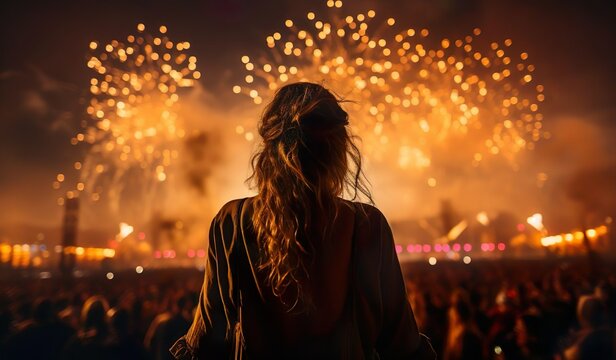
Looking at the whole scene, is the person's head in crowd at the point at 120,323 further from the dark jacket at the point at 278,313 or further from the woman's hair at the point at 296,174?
the woman's hair at the point at 296,174

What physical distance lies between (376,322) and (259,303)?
15.8 inches

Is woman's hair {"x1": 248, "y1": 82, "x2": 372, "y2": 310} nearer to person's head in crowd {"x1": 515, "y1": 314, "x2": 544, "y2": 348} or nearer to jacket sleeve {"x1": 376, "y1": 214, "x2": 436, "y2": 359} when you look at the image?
jacket sleeve {"x1": 376, "y1": 214, "x2": 436, "y2": 359}

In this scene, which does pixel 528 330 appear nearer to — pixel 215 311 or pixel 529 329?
pixel 529 329

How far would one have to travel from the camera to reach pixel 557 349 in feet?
16.0

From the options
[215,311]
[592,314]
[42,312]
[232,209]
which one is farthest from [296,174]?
[42,312]

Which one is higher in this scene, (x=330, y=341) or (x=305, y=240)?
(x=305, y=240)

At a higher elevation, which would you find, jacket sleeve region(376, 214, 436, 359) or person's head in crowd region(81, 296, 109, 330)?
jacket sleeve region(376, 214, 436, 359)

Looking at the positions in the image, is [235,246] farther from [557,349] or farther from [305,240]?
[557,349]

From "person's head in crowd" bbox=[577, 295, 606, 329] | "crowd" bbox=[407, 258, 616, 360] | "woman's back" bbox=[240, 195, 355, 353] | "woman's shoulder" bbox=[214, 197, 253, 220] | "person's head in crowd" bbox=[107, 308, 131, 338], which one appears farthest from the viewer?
"person's head in crowd" bbox=[107, 308, 131, 338]

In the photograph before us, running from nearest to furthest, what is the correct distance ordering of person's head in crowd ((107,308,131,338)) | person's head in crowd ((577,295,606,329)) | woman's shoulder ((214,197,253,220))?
1. woman's shoulder ((214,197,253,220))
2. person's head in crowd ((577,295,606,329))
3. person's head in crowd ((107,308,131,338))

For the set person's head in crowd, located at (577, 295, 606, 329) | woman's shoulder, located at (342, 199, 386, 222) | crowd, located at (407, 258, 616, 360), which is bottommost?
crowd, located at (407, 258, 616, 360)

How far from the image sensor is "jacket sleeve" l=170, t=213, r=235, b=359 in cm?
146

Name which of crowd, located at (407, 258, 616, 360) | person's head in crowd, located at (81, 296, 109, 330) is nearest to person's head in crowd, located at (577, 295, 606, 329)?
crowd, located at (407, 258, 616, 360)

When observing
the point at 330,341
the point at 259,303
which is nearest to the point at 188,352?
the point at 259,303
